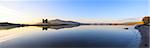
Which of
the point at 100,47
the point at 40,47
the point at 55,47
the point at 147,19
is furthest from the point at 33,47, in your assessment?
the point at 147,19

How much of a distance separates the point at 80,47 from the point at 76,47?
0.50 m

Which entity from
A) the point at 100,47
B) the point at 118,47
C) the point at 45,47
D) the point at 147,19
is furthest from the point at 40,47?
the point at 147,19

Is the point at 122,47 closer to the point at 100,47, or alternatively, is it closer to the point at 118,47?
the point at 118,47

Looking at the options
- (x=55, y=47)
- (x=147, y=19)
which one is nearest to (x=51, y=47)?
(x=55, y=47)

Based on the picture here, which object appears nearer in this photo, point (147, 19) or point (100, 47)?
point (100, 47)

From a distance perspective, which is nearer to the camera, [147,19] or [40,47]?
[40,47]

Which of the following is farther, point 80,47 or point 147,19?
point 147,19

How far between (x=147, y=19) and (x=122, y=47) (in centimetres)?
7353

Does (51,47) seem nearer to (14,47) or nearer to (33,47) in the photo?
(33,47)

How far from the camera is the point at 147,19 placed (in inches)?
3730

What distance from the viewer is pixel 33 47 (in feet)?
85.9

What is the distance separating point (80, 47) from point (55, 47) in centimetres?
307

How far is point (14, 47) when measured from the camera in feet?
87.8

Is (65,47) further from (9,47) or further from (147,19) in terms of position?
(147,19)
